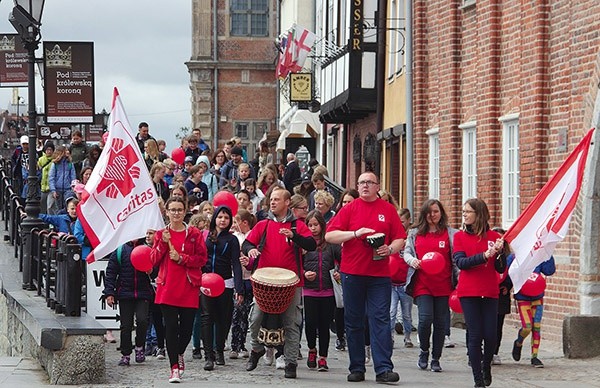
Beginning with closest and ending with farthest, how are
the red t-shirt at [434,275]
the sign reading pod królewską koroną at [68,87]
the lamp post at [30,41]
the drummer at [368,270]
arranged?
the drummer at [368,270] → the red t-shirt at [434,275] → the lamp post at [30,41] → the sign reading pod królewską koroną at [68,87]

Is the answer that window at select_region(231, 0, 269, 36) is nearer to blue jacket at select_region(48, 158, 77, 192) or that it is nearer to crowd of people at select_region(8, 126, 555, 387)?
blue jacket at select_region(48, 158, 77, 192)

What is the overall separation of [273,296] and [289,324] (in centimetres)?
45

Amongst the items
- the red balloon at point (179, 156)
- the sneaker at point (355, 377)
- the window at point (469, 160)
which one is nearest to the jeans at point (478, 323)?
the sneaker at point (355, 377)

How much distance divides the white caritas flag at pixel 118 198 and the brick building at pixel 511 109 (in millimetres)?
5778

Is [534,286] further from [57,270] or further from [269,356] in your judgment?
[57,270]

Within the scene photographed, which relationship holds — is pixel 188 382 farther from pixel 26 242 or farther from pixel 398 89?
pixel 398 89

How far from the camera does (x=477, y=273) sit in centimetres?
1419

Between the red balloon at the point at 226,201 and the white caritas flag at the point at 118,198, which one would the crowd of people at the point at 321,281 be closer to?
the white caritas flag at the point at 118,198

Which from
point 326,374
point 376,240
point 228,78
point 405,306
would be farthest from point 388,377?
point 228,78

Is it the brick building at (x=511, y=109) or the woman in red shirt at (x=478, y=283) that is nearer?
the woman in red shirt at (x=478, y=283)

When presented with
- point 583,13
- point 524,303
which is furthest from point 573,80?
point 524,303

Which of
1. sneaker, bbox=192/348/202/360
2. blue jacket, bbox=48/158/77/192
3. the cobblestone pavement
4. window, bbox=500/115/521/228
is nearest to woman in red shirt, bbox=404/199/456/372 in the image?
the cobblestone pavement

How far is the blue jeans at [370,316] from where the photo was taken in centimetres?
1504

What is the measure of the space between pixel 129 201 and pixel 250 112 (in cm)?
5424
